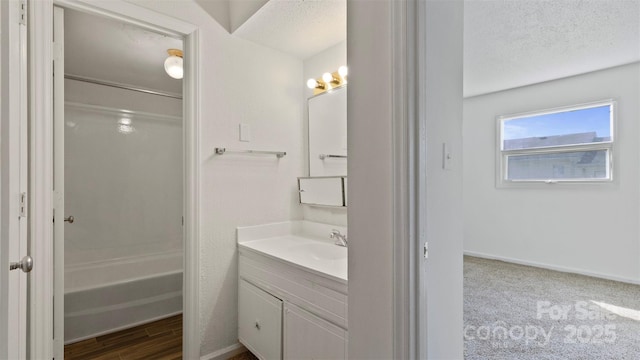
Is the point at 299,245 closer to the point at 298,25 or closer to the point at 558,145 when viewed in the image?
the point at 298,25

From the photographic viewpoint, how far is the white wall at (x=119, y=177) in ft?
9.13

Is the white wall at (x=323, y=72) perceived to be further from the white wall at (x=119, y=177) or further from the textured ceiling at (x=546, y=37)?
the white wall at (x=119, y=177)

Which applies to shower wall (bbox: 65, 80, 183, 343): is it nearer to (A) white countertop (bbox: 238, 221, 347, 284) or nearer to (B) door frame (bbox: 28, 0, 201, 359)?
(B) door frame (bbox: 28, 0, 201, 359)

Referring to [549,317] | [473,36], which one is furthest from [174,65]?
[549,317]

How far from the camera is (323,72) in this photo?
2.25 meters

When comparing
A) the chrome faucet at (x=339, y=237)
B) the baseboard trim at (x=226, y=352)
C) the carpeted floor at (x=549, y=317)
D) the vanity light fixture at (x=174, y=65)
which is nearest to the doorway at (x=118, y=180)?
the vanity light fixture at (x=174, y=65)

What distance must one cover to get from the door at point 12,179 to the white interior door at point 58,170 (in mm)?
435

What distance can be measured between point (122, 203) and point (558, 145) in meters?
4.78

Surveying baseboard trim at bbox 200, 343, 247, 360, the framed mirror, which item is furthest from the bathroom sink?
baseboard trim at bbox 200, 343, 247, 360

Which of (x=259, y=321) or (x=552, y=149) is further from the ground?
(x=552, y=149)

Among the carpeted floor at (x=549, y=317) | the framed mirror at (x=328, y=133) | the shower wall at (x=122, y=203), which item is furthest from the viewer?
the shower wall at (x=122, y=203)

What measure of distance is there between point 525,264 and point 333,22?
3.71 meters

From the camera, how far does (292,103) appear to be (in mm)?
2332

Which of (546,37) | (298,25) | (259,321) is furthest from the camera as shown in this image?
(546,37)
